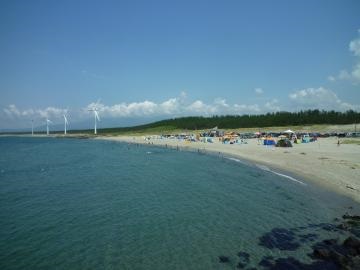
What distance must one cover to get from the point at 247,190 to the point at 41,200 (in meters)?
18.3

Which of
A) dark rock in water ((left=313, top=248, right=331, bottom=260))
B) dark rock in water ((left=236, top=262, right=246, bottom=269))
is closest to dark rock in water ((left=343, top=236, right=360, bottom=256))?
dark rock in water ((left=313, top=248, right=331, bottom=260))

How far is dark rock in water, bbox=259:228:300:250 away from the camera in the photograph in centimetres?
1692

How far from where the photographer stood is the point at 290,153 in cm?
5572

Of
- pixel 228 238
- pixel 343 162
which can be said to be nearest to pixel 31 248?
pixel 228 238

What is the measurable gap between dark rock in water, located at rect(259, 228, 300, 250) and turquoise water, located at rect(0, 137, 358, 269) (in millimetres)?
131

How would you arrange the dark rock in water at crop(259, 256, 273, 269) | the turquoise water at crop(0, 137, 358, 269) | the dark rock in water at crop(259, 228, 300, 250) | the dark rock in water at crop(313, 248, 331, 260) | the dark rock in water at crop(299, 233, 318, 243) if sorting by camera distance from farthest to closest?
the dark rock in water at crop(299, 233, 318, 243)
the dark rock in water at crop(259, 228, 300, 250)
the turquoise water at crop(0, 137, 358, 269)
the dark rock in water at crop(313, 248, 331, 260)
the dark rock in water at crop(259, 256, 273, 269)

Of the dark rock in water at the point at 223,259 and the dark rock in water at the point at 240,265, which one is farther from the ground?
the dark rock in water at the point at 240,265

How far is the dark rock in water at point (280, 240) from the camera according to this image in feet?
55.5

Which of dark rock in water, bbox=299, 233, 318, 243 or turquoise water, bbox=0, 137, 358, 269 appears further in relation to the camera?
dark rock in water, bbox=299, 233, 318, 243

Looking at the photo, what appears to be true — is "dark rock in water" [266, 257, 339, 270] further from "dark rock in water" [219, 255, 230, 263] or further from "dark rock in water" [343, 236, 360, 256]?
"dark rock in water" [219, 255, 230, 263]

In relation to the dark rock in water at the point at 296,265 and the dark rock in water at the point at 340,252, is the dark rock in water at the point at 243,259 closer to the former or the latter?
the dark rock in water at the point at 296,265

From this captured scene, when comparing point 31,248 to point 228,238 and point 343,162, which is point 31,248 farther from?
point 343,162

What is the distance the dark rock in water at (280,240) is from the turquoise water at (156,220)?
0.13 m

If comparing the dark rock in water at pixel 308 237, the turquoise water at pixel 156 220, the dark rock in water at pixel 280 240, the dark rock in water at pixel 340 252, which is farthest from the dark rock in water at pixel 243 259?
the dark rock in water at pixel 308 237
